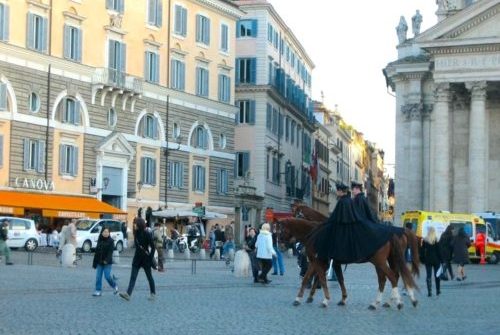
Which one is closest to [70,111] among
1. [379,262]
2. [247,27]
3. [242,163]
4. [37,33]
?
[37,33]

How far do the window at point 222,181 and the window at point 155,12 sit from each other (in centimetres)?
1111

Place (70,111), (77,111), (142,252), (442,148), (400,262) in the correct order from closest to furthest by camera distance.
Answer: (400,262) → (142,252) → (70,111) → (77,111) → (442,148)

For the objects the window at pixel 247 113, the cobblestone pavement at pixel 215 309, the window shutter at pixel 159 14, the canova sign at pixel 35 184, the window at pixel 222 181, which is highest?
the window shutter at pixel 159 14

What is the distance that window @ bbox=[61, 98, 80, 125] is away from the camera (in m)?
56.3

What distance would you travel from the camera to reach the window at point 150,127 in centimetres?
6353

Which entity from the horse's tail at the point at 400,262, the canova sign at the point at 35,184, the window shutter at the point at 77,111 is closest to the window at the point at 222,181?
the window shutter at the point at 77,111

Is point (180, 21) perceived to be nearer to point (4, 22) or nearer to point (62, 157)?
point (62, 157)

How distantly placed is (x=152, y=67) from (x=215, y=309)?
43.4 meters

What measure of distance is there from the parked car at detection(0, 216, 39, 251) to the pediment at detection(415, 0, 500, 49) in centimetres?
2359

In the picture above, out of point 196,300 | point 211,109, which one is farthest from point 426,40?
point 196,300

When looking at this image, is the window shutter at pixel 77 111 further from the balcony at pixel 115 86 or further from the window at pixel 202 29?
the window at pixel 202 29

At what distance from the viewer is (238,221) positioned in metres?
77.2

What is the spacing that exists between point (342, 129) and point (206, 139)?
7982cm

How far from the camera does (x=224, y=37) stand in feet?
233
